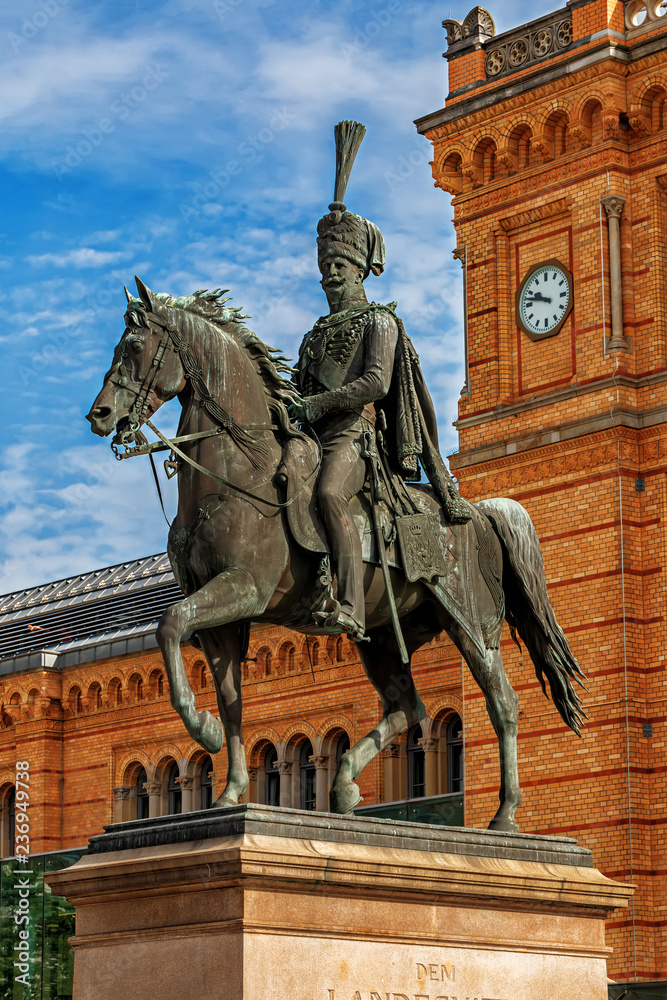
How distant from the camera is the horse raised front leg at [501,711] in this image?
11.6 meters

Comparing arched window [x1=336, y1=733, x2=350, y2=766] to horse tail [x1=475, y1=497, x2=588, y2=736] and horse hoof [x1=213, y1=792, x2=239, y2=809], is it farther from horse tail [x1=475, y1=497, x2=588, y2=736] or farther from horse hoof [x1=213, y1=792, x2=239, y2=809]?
horse hoof [x1=213, y1=792, x2=239, y2=809]

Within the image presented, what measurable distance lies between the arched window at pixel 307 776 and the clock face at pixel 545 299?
8552mm

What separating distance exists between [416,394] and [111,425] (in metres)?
2.20

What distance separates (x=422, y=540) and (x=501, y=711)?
4.17 feet

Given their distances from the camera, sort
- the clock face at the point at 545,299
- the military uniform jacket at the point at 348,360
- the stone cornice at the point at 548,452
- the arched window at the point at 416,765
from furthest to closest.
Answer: the arched window at the point at 416,765
the clock face at the point at 545,299
the stone cornice at the point at 548,452
the military uniform jacket at the point at 348,360

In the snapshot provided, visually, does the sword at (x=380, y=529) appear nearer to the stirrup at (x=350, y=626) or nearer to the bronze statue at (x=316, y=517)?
the bronze statue at (x=316, y=517)

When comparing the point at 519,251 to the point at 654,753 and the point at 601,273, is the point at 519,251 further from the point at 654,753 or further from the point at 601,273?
the point at 654,753

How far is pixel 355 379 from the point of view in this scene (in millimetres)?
11180

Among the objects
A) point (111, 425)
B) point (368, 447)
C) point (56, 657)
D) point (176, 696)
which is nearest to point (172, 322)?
point (111, 425)

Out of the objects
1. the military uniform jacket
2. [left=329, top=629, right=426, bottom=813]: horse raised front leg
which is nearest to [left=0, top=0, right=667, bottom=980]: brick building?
[left=329, top=629, right=426, bottom=813]: horse raised front leg

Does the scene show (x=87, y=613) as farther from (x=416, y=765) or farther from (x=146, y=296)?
(x=146, y=296)

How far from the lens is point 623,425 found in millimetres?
23250

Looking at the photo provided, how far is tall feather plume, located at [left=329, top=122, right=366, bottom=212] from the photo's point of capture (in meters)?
11.8

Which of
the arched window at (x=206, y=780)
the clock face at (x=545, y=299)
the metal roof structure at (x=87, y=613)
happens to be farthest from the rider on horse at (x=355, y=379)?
the metal roof structure at (x=87, y=613)
